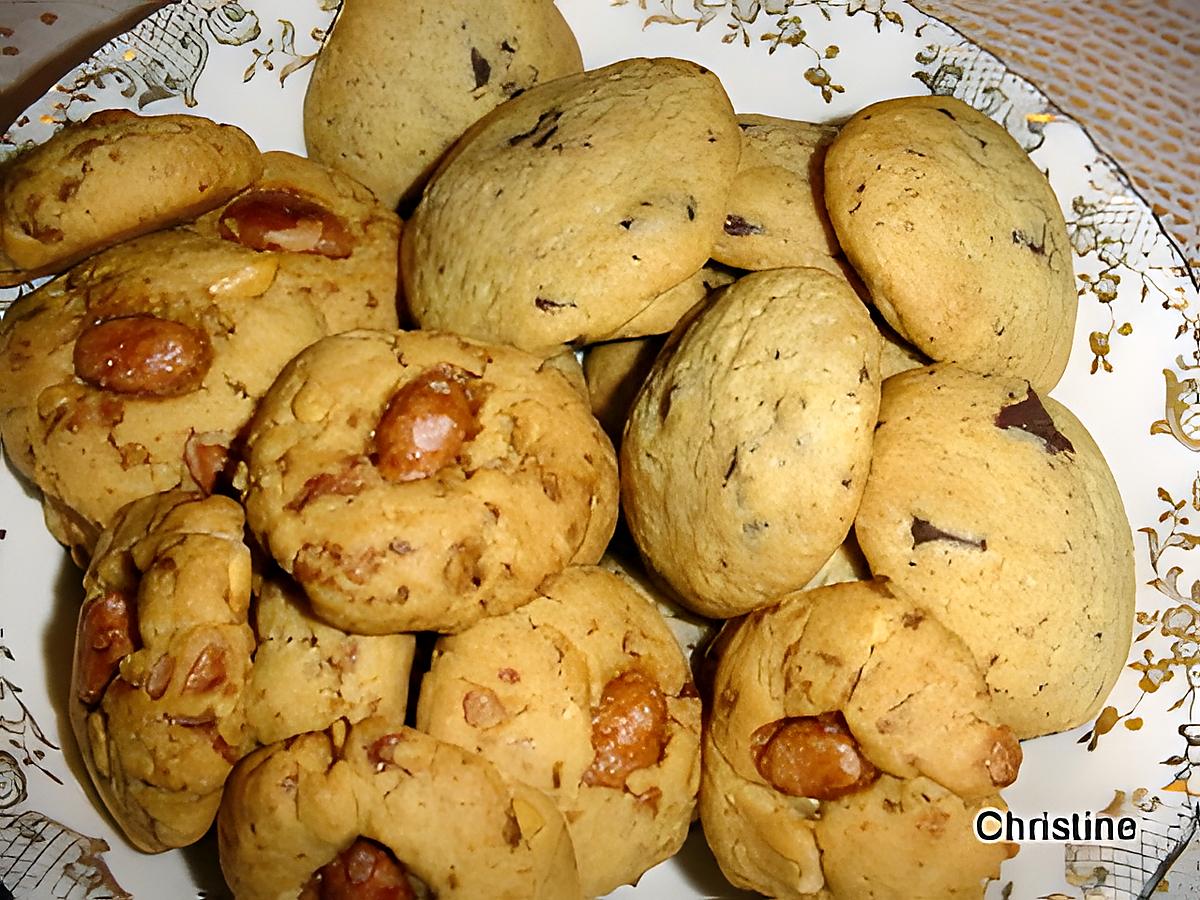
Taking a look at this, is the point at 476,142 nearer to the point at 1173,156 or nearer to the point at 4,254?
the point at 4,254

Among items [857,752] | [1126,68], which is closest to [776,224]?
[857,752]

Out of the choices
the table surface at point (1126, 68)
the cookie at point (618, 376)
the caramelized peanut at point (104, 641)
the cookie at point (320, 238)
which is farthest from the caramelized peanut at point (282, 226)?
the table surface at point (1126, 68)

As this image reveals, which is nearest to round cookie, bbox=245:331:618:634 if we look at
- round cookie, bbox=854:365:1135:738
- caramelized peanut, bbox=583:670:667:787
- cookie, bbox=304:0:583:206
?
caramelized peanut, bbox=583:670:667:787

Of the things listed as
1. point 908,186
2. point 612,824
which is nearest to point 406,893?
point 612,824

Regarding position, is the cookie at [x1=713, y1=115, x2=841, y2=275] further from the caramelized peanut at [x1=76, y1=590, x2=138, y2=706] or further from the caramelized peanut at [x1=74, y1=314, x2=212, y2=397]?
the caramelized peanut at [x1=76, y1=590, x2=138, y2=706]

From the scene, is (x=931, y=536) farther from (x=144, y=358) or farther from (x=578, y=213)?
(x=144, y=358)
